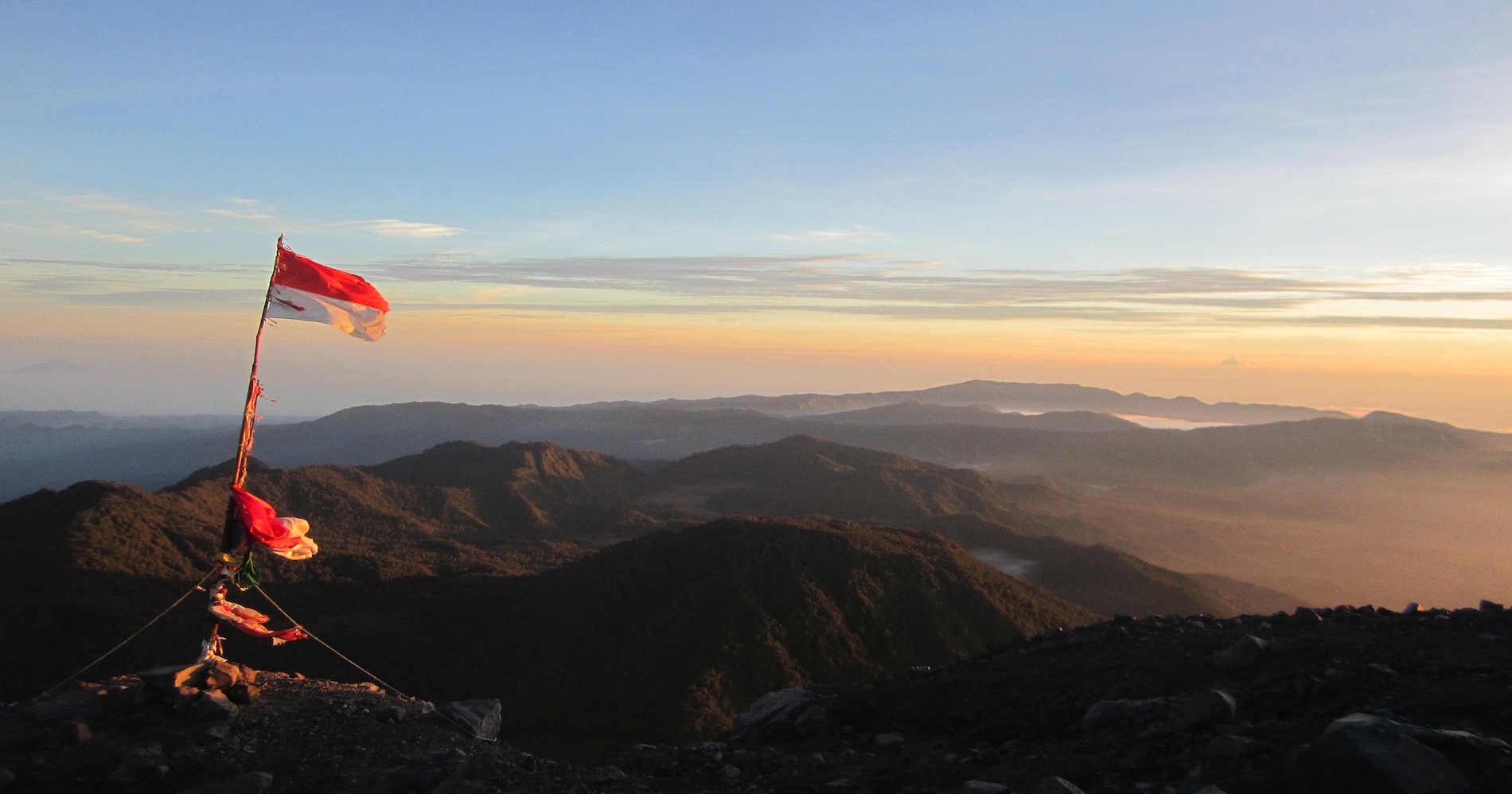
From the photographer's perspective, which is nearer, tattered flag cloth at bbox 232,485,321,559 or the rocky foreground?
the rocky foreground

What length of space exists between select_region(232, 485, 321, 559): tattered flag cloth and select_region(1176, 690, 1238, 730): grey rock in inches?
473

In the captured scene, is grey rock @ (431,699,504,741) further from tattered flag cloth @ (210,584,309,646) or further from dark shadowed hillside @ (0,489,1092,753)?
dark shadowed hillside @ (0,489,1092,753)

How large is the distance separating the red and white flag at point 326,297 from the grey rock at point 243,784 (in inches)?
260

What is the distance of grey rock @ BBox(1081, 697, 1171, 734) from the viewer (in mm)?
10797

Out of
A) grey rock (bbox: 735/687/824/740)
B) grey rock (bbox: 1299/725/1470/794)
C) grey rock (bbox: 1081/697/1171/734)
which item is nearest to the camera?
grey rock (bbox: 1299/725/1470/794)

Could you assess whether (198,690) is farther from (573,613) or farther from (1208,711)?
(573,613)

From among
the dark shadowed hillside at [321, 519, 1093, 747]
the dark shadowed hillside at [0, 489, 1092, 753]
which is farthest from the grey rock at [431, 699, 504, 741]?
the dark shadowed hillside at [0, 489, 1092, 753]

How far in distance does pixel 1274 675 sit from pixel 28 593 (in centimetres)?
4265

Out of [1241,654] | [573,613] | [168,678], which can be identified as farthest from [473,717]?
[573,613]

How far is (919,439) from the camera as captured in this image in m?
179

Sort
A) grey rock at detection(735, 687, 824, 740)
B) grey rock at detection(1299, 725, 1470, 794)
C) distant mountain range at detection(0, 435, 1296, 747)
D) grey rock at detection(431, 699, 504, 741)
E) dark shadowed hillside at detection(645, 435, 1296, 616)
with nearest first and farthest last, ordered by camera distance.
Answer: grey rock at detection(1299, 725, 1470, 794) < grey rock at detection(431, 699, 504, 741) < grey rock at detection(735, 687, 824, 740) < distant mountain range at detection(0, 435, 1296, 747) < dark shadowed hillside at detection(645, 435, 1296, 616)

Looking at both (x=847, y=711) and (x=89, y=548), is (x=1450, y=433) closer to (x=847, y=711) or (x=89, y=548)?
(x=847, y=711)

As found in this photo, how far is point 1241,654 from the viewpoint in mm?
12398

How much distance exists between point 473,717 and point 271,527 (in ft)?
14.6
